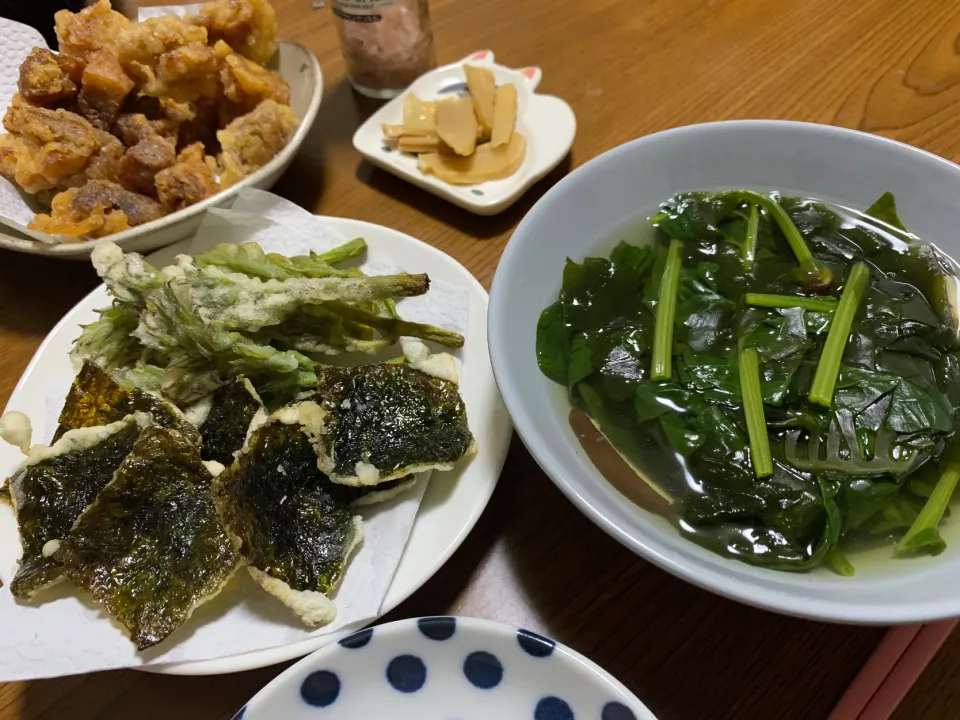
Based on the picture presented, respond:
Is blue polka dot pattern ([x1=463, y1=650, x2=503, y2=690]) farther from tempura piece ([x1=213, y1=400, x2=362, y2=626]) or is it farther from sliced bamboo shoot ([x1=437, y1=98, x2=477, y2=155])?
sliced bamboo shoot ([x1=437, y1=98, x2=477, y2=155])

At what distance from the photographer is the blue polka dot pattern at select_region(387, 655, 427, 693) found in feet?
2.71

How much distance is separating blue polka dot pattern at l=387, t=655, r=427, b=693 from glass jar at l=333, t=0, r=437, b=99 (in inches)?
57.9

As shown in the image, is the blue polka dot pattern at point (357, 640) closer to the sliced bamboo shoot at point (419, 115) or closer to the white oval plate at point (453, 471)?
the white oval plate at point (453, 471)

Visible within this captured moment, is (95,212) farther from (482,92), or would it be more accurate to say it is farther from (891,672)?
(891,672)

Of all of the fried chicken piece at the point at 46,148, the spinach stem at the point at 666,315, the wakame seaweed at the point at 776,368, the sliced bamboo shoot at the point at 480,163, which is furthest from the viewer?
the sliced bamboo shoot at the point at 480,163

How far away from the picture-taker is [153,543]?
89 cm

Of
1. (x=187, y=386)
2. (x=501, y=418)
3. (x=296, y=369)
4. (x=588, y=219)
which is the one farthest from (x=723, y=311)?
(x=187, y=386)

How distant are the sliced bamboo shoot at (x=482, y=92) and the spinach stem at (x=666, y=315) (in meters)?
0.68

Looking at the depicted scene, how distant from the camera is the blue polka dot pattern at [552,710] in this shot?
0.79m

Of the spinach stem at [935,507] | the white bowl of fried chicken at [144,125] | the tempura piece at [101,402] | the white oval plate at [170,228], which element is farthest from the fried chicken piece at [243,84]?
the spinach stem at [935,507]

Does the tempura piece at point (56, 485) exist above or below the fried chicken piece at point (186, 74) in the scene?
below

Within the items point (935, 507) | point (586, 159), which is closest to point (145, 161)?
point (586, 159)

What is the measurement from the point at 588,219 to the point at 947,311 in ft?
1.91

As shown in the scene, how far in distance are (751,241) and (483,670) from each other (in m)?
0.81
